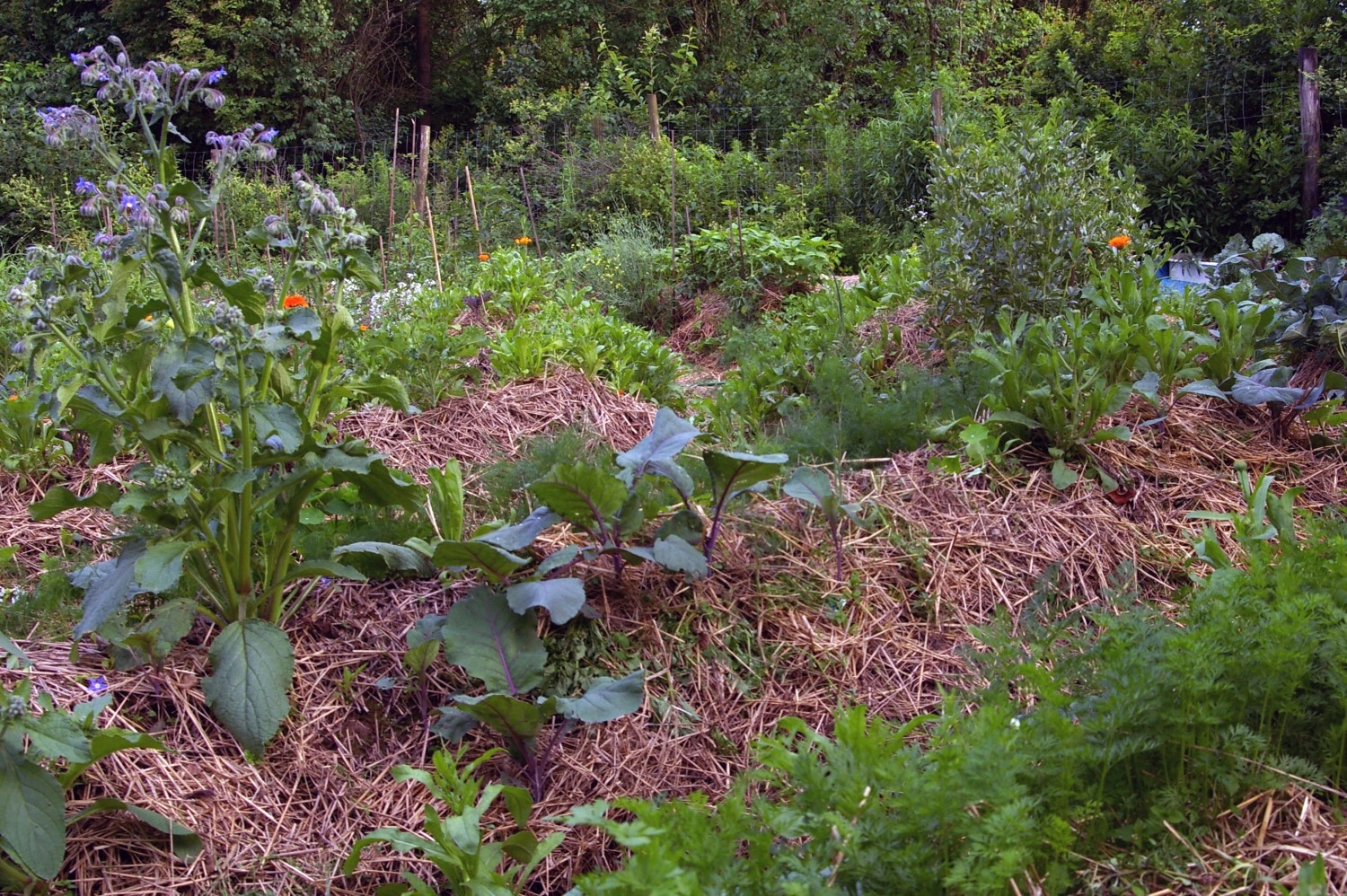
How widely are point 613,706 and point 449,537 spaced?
732 mm

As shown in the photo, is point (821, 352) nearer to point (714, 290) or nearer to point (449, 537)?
point (449, 537)

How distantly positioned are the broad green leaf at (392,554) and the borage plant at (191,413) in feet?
0.34

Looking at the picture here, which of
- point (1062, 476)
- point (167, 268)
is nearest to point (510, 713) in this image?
point (167, 268)

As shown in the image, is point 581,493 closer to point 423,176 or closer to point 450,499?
point 450,499

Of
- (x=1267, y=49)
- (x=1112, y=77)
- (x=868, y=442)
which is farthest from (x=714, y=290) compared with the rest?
(x=1112, y=77)

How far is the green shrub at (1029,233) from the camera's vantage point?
3.79m

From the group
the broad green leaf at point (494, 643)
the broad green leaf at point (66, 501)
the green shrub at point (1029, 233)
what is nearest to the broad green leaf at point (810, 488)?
the broad green leaf at point (494, 643)

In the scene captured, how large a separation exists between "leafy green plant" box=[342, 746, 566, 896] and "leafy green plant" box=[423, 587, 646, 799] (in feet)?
0.34

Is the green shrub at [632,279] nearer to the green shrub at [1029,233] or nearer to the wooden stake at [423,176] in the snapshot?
the wooden stake at [423,176]

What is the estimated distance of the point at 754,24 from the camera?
16.5 metres

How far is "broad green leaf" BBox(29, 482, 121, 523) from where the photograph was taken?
1943 millimetres

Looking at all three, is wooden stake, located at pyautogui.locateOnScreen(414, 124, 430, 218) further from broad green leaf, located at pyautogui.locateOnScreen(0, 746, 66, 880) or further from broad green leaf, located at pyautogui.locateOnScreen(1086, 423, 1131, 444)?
broad green leaf, located at pyautogui.locateOnScreen(0, 746, 66, 880)

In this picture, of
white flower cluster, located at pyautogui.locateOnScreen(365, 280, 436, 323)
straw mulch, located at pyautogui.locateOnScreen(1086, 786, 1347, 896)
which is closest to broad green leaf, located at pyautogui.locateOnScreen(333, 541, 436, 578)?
straw mulch, located at pyautogui.locateOnScreen(1086, 786, 1347, 896)

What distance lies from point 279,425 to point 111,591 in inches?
17.8
